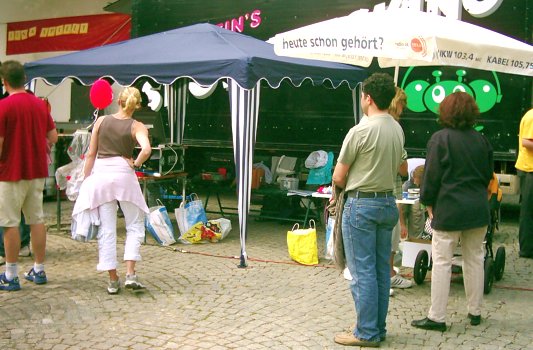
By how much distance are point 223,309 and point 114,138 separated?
1.67m

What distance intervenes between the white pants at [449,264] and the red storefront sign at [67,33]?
10.9 m

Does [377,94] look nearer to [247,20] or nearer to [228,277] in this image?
[228,277]

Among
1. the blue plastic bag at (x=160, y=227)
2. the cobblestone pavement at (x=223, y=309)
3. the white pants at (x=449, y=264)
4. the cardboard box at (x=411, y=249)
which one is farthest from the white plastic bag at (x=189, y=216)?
the white pants at (x=449, y=264)

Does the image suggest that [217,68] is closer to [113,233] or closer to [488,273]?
[113,233]

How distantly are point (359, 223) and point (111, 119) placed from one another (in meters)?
2.39

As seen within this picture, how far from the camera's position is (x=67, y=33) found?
49.2 feet

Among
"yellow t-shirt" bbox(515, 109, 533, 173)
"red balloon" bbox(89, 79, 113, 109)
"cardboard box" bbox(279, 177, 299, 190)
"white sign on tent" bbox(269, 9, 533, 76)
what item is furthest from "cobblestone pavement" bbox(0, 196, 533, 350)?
"white sign on tent" bbox(269, 9, 533, 76)

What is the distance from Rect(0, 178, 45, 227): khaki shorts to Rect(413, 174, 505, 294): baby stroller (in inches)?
133

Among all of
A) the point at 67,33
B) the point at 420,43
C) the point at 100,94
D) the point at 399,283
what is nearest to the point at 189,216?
the point at 100,94

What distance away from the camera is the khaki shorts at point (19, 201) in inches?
212

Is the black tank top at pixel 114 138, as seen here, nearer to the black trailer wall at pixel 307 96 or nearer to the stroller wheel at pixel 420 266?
the stroller wheel at pixel 420 266

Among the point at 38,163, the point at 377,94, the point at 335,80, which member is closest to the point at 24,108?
the point at 38,163

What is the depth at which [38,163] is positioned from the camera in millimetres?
5547

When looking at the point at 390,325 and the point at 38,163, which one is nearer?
the point at 390,325
